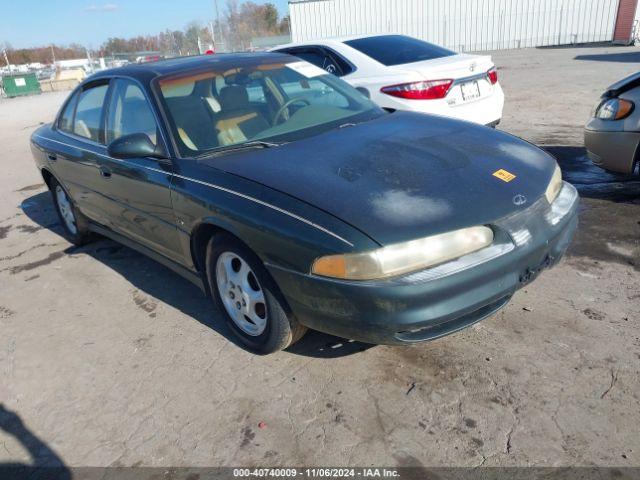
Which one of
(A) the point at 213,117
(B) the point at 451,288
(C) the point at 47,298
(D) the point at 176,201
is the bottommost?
(C) the point at 47,298

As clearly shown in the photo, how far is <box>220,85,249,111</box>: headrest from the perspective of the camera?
11.4 ft

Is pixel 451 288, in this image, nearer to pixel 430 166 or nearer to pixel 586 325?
pixel 430 166

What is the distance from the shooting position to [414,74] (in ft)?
18.6

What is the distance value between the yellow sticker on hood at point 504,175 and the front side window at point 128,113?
2.03 m

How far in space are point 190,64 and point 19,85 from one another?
3472 centimetres

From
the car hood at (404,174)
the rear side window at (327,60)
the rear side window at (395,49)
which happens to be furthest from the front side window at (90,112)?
the rear side window at (395,49)

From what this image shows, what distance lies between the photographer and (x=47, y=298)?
4.23 m

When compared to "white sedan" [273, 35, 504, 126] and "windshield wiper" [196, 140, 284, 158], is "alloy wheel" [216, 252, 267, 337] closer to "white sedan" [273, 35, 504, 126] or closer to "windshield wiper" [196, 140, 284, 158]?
"windshield wiper" [196, 140, 284, 158]

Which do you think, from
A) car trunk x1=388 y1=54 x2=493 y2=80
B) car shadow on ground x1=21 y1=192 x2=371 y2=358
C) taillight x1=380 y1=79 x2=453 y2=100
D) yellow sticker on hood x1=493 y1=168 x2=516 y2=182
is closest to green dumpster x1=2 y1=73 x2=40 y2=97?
car shadow on ground x1=21 y1=192 x2=371 y2=358

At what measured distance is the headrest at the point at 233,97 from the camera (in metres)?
3.48

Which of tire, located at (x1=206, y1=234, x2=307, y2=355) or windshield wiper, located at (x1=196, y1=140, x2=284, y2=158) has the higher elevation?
windshield wiper, located at (x1=196, y1=140, x2=284, y2=158)

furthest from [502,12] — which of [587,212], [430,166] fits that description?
[430,166]

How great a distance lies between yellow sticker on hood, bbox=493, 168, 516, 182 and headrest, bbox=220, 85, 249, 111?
5.57 feet

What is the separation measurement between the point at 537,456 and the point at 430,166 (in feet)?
4.78
